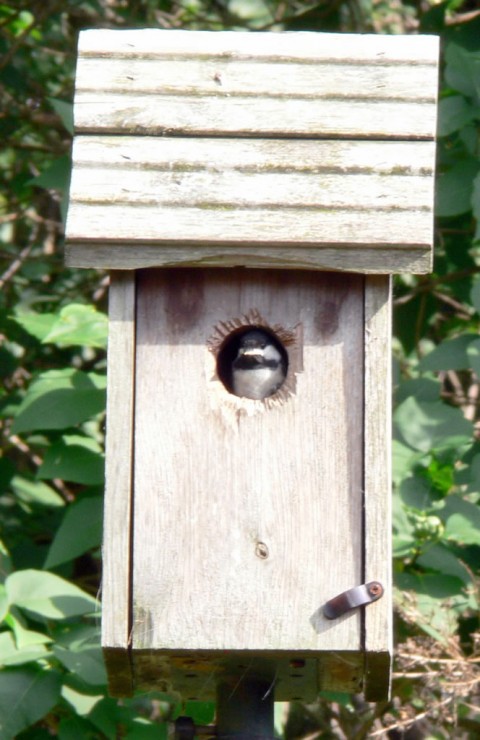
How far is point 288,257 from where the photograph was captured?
207 centimetres

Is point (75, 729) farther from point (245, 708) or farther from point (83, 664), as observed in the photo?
point (245, 708)

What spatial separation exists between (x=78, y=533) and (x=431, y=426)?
723mm

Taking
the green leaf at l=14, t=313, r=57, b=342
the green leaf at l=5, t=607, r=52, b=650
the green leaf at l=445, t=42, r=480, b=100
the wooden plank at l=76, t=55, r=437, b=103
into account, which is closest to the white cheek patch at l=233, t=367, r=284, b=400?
the wooden plank at l=76, t=55, r=437, b=103

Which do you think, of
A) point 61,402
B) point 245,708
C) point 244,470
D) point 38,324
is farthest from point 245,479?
point 38,324

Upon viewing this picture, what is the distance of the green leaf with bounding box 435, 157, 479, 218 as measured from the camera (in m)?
2.79

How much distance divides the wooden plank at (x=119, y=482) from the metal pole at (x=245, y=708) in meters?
0.16

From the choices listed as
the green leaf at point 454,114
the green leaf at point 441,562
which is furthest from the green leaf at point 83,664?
the green leaf at point 454,114

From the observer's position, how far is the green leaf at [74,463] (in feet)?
8.73

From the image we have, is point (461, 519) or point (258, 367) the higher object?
point (258, 367)

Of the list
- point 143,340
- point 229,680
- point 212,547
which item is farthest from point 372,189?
point 229,680

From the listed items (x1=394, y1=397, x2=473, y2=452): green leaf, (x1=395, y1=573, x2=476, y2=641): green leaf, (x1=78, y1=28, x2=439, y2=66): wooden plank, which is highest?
(x1=78, y1=28, x2=439, y2=66): wooden plank

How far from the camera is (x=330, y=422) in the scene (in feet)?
6.80

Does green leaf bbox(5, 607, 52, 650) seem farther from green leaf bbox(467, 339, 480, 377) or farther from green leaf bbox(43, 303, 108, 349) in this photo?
green leaf bbox(467, 339, 480, 377)

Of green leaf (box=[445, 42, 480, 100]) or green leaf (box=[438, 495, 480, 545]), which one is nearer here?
green leaf (box=[438, 495, 480, 545])
